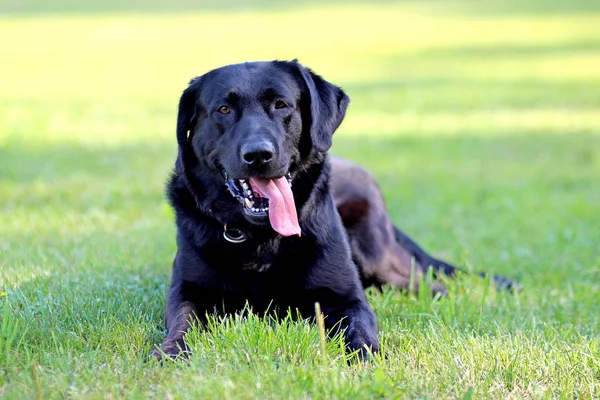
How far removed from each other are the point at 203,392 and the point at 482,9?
3788cm

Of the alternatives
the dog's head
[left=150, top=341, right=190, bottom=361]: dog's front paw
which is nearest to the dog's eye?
the dog's head

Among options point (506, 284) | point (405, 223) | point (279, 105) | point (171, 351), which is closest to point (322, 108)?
point (279, 105)

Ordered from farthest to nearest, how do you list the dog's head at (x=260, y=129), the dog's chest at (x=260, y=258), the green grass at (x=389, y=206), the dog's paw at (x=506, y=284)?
the dog's paw at (x=506, y=284) → the dog's chest at (x=260, y=258) → the dog's head at (x=260, y=129) → the green grass at (x=389, y=206)

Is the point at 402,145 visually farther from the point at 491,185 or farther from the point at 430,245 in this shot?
the point at 430,245

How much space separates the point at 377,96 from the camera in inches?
695

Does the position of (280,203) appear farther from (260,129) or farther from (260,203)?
(260,129)

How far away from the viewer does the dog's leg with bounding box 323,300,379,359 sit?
4.17m

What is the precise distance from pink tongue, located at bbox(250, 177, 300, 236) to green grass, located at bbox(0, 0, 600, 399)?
0.52m

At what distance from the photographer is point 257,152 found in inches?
169

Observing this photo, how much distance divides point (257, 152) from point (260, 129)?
0.74 ft

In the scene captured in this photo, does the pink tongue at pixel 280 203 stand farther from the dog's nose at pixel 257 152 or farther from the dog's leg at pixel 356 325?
the dog's leg at pixel 356 325

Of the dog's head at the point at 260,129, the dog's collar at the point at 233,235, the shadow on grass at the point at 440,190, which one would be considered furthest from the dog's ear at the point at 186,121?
the shadow on grass at the point at 440,190

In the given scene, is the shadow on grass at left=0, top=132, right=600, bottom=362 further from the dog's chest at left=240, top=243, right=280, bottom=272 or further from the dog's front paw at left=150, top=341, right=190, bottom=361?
the dog's chest at left=240, top=243, right=280, bottom=272

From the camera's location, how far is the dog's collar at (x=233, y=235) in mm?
4648
